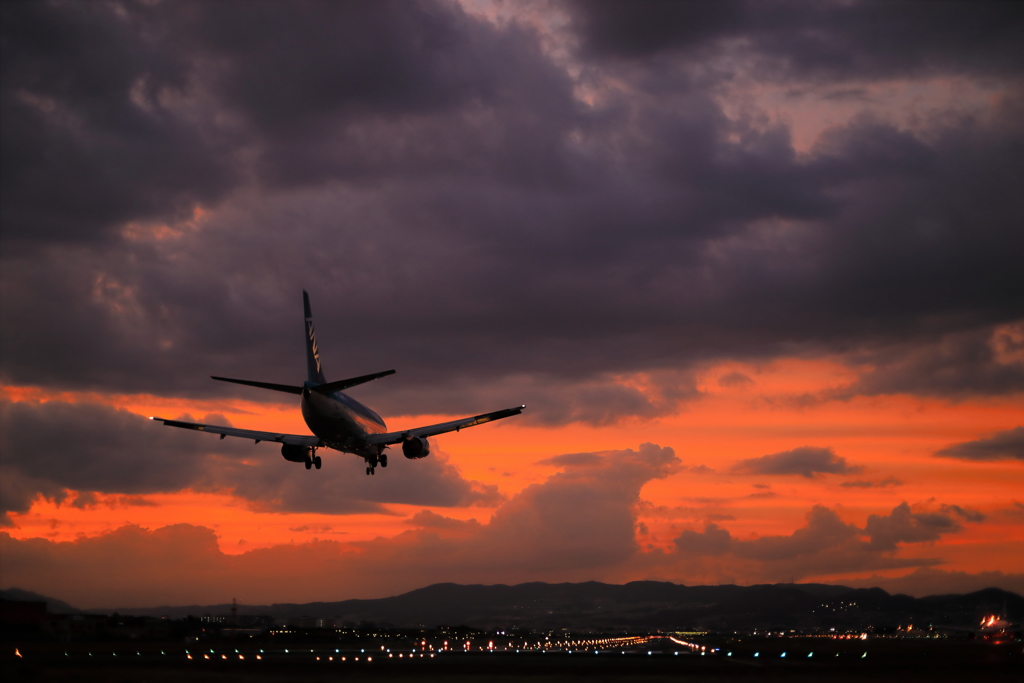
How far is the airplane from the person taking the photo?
7312 cm

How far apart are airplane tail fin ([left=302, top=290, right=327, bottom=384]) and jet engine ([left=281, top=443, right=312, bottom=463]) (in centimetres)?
633

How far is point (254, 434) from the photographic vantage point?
7931cm

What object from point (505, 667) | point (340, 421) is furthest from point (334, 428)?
point (505, 667)

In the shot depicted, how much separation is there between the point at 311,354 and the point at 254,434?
8.86 metres

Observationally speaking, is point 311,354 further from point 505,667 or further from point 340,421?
point 505,667

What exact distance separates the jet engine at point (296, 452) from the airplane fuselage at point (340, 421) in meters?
2.70

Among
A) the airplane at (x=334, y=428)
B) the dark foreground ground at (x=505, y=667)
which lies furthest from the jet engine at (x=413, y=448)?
the dark foreground ground at (x=505, y=667)

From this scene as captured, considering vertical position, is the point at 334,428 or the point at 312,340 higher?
the point at 312,340

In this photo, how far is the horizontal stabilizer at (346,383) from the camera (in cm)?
6462

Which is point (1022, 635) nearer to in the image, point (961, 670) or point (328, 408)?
point (961, 670)

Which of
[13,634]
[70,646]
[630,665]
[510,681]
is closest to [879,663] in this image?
[630,665]

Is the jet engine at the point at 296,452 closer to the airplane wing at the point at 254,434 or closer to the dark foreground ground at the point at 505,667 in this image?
the airplane wing at the point at 254,434

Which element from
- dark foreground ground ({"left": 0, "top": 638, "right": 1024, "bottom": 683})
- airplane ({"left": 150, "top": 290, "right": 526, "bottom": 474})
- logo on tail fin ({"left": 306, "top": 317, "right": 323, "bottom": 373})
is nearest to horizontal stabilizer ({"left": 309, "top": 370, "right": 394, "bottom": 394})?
airplane ({"left": 150, "top": 290, "right": 526, "bottom": 474})

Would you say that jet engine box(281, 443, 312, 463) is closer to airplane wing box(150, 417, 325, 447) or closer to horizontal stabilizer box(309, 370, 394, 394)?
airplane wing box(150, 417, 325, 447)
